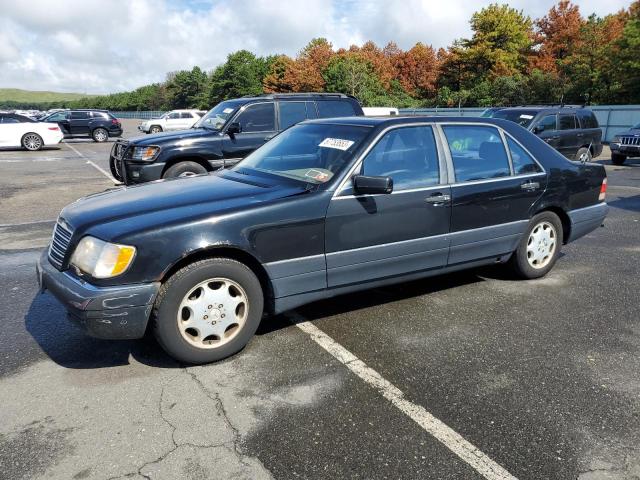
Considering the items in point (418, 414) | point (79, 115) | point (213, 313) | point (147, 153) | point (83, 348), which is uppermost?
point (79, 115)

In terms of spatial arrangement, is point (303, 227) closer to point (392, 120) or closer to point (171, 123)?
point (392, 120)

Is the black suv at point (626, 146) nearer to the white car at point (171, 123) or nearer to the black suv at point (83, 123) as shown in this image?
the black suv at point (83, 123)

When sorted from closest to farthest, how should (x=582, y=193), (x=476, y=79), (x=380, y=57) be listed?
(x=582, y=193), (x=476, y=79), (x=380, y=57)

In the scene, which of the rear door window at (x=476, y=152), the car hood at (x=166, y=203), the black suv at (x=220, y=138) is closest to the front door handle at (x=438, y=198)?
the rear door window at (x=476, y=152)

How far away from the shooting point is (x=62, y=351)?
3682mm

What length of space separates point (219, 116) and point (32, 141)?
51.0 ft

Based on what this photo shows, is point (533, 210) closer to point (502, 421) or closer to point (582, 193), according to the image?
point (582, 193)

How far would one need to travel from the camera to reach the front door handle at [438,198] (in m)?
4.19

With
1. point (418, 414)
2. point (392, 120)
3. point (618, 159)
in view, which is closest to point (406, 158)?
point (392, 120)

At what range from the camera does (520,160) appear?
4.89 m

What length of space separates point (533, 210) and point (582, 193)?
836 millimetres

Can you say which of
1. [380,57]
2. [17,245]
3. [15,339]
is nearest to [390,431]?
[15,339]

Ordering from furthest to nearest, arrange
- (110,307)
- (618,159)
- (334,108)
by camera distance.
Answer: (618,159)
(334,108)
(110,307)

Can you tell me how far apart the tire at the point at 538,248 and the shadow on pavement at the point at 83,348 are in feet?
11.0
